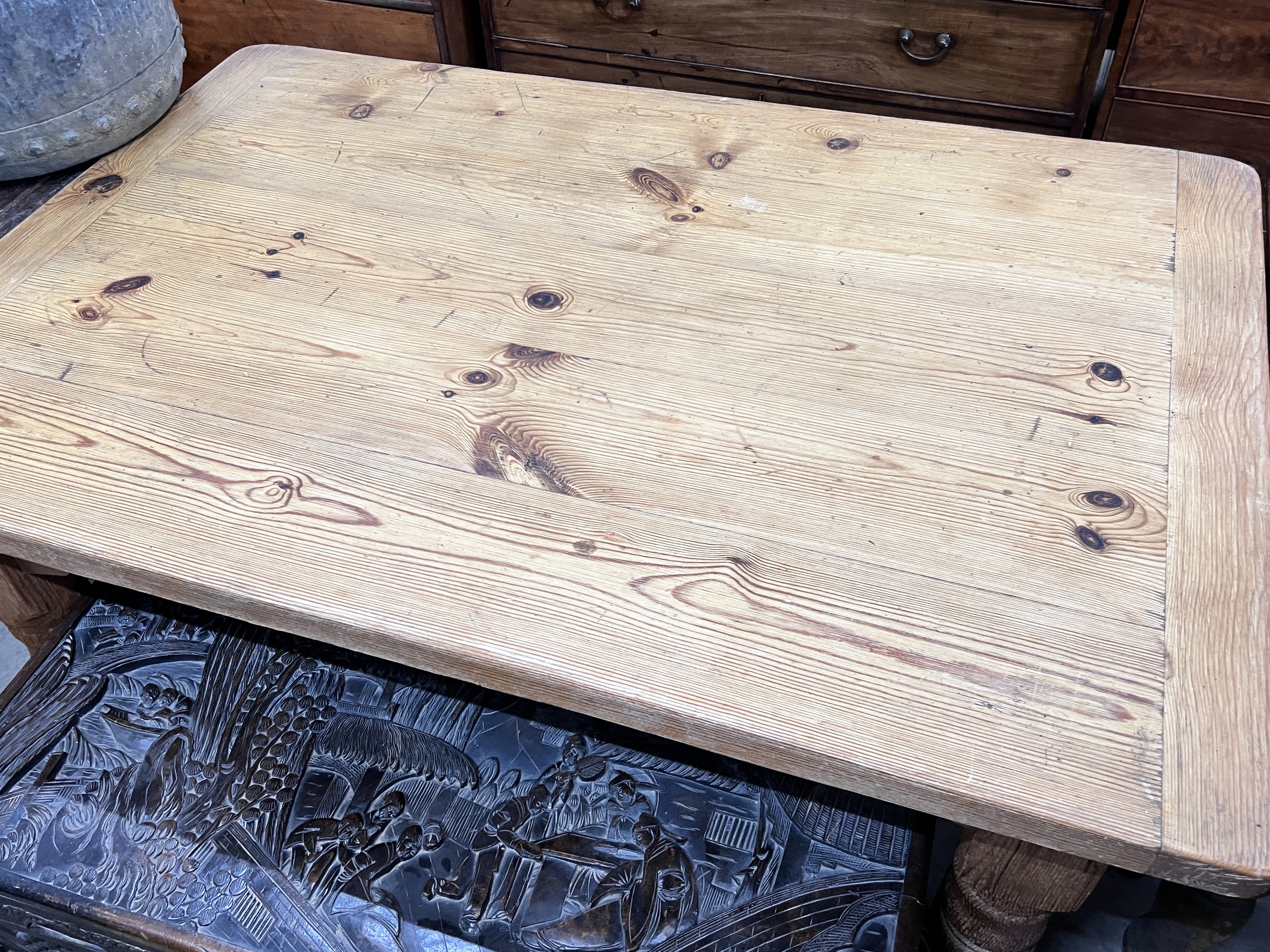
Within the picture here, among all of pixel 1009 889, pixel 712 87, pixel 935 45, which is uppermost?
pixel 935 45

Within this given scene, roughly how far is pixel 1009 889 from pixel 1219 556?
30cm

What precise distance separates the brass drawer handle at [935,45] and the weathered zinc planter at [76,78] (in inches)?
41.6

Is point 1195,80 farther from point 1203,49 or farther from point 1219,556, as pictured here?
point 1219,556

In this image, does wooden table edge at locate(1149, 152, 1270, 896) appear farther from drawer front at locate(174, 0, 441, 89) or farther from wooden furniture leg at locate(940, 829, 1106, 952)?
drawer front at locate(174, 0, 441, 89)

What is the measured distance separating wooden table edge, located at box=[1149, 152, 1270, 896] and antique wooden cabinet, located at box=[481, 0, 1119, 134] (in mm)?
685

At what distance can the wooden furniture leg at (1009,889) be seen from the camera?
2.35ft

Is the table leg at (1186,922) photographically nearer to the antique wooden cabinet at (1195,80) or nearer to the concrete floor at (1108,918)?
the concrete floor at (1108,918)

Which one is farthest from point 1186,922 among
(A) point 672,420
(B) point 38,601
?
A: (B) point 38,601

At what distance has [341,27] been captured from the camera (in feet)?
6.30

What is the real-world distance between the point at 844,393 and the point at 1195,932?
2.61 ft

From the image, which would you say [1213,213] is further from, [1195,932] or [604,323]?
[1195,932]

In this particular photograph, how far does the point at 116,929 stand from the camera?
30.3 inches

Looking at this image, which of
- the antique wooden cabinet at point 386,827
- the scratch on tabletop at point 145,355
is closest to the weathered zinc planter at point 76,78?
the scratch on tabletop at point 145,355

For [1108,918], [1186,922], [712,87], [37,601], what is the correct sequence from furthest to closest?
1. [712,87]
2. [1108,918]
3. [1186,922]
4. [37,601]
